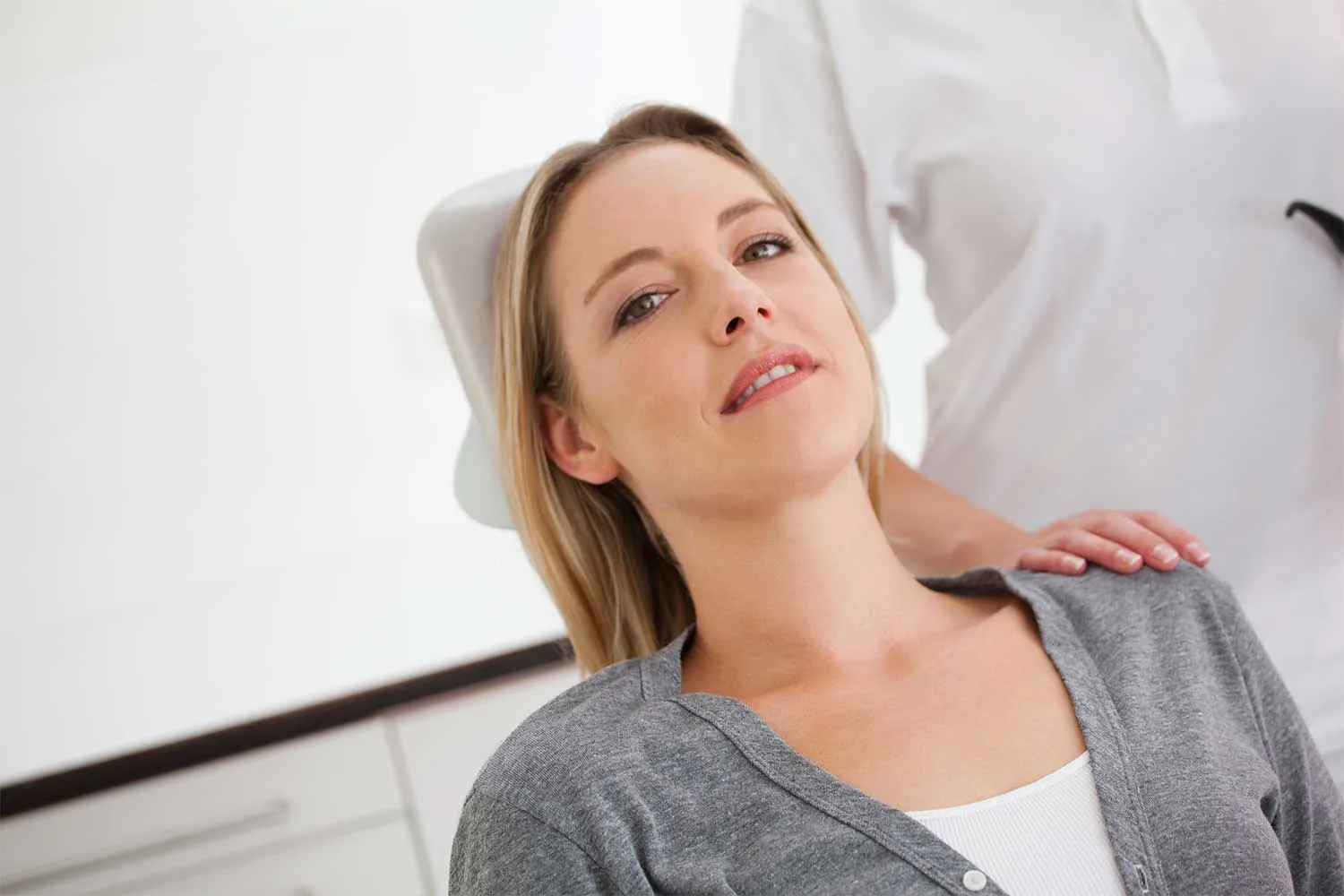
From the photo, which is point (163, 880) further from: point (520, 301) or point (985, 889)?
point (985, 889)

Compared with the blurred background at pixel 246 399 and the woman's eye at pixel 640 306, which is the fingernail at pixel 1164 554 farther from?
the blurred background at pixel 246 399

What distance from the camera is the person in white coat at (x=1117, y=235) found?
139cm

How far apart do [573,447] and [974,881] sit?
564 millimetres

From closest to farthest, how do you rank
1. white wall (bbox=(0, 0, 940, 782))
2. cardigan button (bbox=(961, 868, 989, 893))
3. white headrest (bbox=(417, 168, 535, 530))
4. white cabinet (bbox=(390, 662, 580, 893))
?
1. cardigan button (bbox=(961, 868, 989, 893))
2. white headrest (bbox=(417, 168, 535, 530))
3. white wall (bbox=(0, 0, 940, 782))
4. white cabinet (bbox=(390, 662, 580, 893))

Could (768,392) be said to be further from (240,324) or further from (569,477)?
(240,324)

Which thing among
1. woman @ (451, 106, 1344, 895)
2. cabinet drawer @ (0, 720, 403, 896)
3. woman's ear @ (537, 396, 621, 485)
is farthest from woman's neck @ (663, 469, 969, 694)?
cabinet drawer @ (0, 720, 403, 896)

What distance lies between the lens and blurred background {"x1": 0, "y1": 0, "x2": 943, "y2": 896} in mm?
1777

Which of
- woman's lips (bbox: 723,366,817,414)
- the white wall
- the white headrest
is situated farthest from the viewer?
the white wall

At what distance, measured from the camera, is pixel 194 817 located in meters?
1.84

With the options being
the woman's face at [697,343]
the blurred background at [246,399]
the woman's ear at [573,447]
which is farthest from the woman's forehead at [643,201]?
the blurred background at [246,399]

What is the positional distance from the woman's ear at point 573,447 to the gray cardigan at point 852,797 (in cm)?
21

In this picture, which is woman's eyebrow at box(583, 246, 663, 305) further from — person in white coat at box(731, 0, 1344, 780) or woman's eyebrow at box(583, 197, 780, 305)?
person in white coat at box(731, 0, 1344, 780)

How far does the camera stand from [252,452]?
72.1 inches

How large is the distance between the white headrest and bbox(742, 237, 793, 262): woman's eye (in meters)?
0.32
